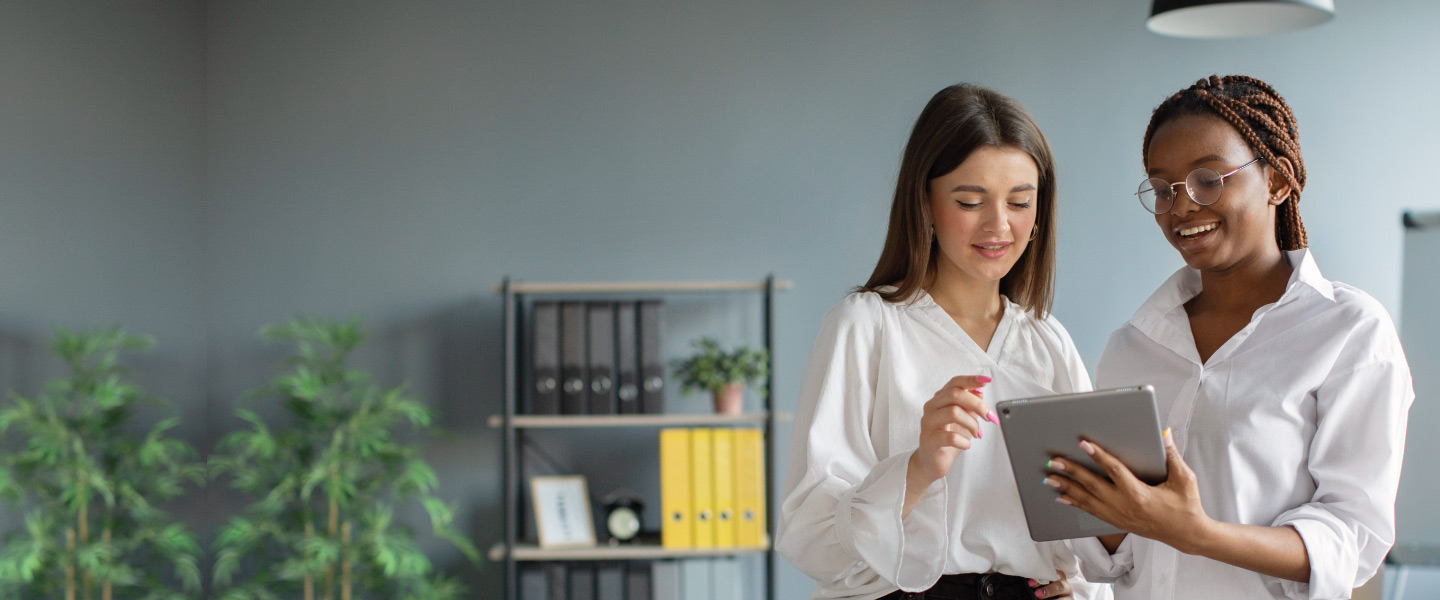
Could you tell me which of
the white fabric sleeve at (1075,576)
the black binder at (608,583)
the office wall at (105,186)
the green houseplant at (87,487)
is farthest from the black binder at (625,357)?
the white fabric sleeve at (1075,576)

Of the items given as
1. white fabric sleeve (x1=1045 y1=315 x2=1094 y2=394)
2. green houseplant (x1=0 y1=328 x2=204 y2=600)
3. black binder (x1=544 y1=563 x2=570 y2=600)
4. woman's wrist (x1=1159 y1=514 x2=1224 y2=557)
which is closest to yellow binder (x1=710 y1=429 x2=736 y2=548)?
black binder (x1=544 y1=563 x2=570 y2=600)

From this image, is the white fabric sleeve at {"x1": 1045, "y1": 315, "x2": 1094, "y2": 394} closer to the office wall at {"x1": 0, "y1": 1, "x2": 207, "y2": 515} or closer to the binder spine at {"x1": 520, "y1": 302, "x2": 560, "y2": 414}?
the binder spine at {"x1": 520, "y1": 302, "x2": 560, "y2": 414}

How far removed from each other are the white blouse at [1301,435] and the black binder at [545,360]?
83.4 inches

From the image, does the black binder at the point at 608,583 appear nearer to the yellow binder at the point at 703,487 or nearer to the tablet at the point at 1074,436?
the yellow binder at the point at 703,487

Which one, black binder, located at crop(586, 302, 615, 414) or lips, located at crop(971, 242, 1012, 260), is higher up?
lips, located at crop(971, 242, 1012, 260)

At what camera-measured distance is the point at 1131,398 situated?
1.03m

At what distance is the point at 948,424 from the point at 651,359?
2050 millimetres

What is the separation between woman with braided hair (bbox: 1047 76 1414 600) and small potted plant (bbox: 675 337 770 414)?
188 centimetres

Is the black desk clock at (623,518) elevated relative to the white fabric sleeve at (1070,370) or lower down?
lower down

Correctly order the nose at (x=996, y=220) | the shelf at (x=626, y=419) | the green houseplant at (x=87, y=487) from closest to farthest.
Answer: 1. the nose at (x=996, y=220)
2. the green houseplant at (x=87, y=487)
3. the shelf at (x=626, y=419)

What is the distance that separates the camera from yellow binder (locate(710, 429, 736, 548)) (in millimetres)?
3104

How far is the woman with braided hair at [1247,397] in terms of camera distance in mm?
1078

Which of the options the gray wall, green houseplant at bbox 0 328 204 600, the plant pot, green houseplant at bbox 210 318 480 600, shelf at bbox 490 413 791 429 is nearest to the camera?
green houseplant at bbox 0 328 204 600

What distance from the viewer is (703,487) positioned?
3.10 metres
